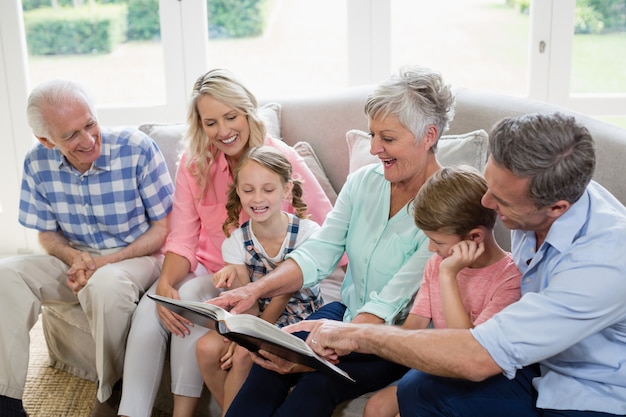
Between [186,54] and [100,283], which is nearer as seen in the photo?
[100,283]

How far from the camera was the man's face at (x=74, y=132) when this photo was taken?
2.41 meters

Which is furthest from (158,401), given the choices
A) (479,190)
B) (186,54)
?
(186,54)

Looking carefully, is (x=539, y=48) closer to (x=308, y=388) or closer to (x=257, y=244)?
(x=257, y=244)

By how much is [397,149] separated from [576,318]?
707 mm

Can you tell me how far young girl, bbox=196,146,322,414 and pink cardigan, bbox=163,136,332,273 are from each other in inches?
5.6

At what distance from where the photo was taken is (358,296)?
212 cm

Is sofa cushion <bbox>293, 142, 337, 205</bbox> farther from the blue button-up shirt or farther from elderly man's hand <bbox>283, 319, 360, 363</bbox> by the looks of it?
the blue button-up shirt

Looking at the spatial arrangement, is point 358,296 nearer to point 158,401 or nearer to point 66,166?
point 158,401

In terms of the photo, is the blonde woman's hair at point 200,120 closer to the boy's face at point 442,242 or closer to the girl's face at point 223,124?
the girl's face at point 223,124

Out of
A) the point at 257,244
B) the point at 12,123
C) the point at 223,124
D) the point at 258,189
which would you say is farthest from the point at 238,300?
the point at 12,123

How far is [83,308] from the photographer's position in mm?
2480

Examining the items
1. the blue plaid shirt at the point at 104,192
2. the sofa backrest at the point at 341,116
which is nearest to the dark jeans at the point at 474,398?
the sofa backrest at the point at 341,116

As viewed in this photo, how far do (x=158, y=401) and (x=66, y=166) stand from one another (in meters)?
0.88

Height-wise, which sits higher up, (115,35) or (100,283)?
(115,35)
